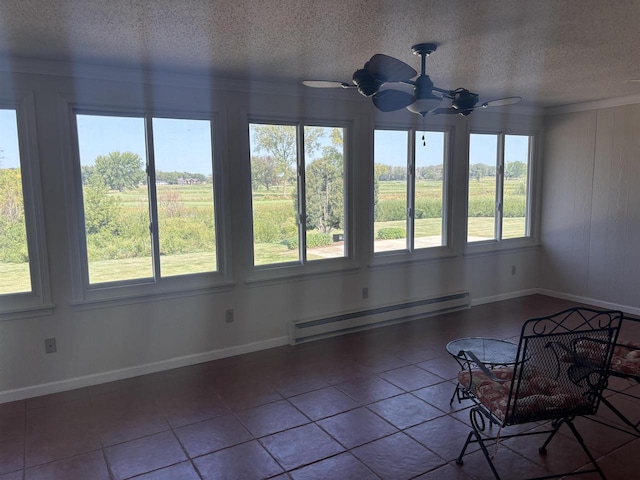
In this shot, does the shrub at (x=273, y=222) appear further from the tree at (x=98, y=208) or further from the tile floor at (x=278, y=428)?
the tree at (x=98, y=208)

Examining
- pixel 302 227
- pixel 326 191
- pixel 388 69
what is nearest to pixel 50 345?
pixel 302 227

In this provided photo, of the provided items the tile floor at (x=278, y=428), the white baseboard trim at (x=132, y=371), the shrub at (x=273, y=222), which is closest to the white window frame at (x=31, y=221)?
the white baseboard trim at (x=132, y=371)

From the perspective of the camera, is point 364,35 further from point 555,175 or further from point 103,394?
point 555,175

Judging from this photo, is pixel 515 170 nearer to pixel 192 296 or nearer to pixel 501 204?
pixel 501 204

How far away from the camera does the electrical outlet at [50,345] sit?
354cm

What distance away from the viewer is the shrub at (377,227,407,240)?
5133 mm

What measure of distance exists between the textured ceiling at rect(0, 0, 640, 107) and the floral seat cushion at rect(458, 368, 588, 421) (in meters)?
2.00

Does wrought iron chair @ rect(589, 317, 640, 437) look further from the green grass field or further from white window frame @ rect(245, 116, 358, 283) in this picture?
the green grass field

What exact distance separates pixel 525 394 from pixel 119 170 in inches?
132

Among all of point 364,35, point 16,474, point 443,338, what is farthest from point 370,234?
point 16,474

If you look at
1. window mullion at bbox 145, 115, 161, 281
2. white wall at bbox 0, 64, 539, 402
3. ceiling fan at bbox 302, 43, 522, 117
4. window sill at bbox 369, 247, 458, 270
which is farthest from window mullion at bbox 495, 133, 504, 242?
window mullion at bbox 145, 115, 161, 281

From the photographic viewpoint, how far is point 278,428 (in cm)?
300

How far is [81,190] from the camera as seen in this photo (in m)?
3.62

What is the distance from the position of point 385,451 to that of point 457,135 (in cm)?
395
